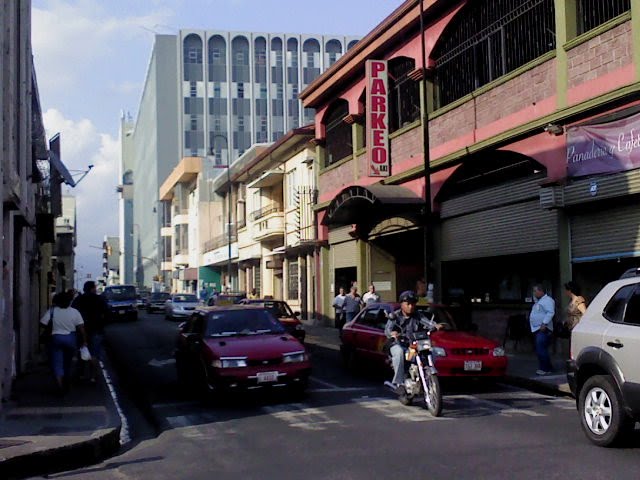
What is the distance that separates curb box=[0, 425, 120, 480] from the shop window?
12.6m

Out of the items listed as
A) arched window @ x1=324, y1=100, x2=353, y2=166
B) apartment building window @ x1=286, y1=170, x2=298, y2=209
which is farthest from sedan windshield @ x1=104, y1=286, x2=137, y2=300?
arched window @ x1=324, y1=100, x2=353, y2=166

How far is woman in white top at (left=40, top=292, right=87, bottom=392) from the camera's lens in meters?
13.6

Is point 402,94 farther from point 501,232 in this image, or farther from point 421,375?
point 421,375

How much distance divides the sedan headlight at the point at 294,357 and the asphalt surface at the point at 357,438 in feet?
2.07

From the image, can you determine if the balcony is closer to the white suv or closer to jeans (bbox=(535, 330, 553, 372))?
jeans (bbox=(535, 330, 553, 372))

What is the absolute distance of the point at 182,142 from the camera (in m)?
96.4

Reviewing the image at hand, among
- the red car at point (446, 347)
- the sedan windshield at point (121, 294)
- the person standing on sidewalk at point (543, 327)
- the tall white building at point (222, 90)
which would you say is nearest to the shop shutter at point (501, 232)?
the person standing on sidewalk at point (543, 327)

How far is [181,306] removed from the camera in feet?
140

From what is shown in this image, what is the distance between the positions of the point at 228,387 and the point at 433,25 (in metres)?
14.8

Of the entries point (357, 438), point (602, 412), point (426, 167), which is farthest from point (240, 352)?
point (426, 167)

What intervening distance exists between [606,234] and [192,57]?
85.2 metres

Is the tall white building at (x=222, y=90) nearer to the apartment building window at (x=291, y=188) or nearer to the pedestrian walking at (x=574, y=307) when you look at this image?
the apartment building window at (x=291, y=188)

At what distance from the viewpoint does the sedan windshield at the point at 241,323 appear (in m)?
14.2

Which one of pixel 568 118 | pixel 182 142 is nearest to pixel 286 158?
pixel 568 118
